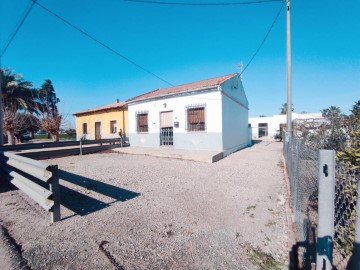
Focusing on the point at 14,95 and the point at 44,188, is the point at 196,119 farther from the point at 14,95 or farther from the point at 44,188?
the point at 14,95

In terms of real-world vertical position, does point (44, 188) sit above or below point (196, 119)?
below

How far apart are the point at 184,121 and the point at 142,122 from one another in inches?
166

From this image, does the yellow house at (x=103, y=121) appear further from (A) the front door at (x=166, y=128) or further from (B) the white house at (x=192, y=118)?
(A) the front door at (x=166, y=128)

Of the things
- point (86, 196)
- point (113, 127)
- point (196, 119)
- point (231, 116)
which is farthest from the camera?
point (113, 127)

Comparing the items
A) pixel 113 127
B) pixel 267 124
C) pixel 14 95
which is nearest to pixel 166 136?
pixel 113 127

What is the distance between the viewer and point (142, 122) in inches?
588

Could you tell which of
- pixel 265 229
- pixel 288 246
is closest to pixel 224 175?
pixel 265 229

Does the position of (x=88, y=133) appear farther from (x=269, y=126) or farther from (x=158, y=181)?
(x=269, y=126)

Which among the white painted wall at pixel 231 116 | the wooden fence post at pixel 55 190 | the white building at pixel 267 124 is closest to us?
the wooden fence post at pixel 55 190

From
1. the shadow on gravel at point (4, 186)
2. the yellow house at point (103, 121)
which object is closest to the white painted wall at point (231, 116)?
the yellow house at point (103, 121)

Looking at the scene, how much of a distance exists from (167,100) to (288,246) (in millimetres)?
11332

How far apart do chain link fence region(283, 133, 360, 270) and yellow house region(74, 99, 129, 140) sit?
15.6 metres

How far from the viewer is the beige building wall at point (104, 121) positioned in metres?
18.0

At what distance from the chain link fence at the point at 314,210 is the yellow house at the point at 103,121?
15.6 metres
